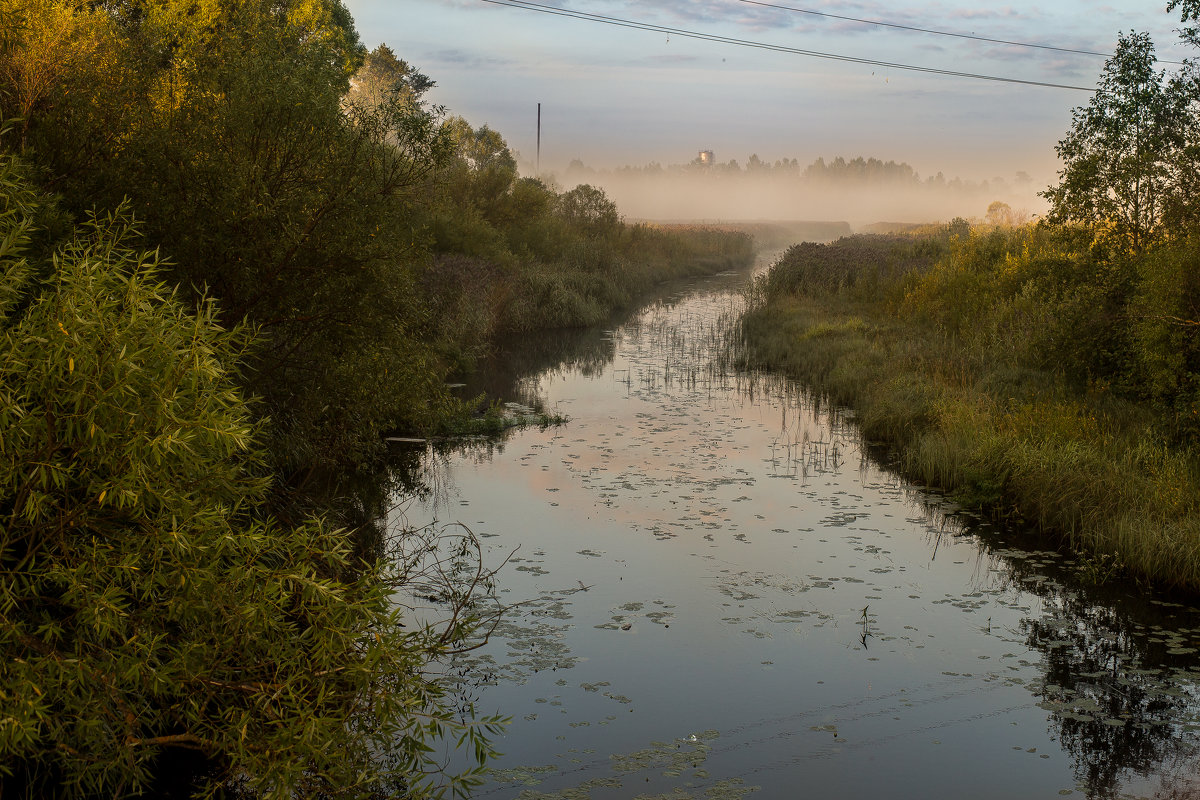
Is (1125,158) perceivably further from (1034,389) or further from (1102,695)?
(1102,695)

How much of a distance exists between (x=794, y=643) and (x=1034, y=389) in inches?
337

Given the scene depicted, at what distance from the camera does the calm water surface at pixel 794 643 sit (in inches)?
254

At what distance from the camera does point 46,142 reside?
Answer: 8.66 m

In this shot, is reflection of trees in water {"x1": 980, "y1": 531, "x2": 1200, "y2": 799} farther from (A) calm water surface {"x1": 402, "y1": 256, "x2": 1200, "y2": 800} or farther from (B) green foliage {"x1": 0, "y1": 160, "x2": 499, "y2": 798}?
(B) green foliage {"x1": 0, "y1": 160, "x2": 499, "y2": 798}

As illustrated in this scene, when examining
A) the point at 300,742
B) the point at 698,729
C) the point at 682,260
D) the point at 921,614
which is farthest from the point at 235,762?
the point at 682,260

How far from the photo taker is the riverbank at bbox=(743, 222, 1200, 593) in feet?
34.0

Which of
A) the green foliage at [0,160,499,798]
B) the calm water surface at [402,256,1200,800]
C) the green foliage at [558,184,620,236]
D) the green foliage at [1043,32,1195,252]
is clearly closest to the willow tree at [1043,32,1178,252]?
the green foliage at [1043,32,1195,252]

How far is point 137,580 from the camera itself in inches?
187

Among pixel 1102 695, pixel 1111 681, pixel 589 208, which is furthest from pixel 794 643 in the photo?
pixel 589 208

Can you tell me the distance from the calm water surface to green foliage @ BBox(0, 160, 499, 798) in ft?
5.76

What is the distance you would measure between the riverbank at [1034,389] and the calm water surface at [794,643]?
2.00 ft

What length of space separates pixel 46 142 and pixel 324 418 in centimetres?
395

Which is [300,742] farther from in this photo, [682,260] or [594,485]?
[682,260]

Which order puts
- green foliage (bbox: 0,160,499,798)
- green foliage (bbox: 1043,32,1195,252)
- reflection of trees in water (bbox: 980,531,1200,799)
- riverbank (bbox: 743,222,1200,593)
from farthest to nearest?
green foliage (bbox: 1043,32,1195,252)
riverbank (bbox: 743,222,1200,593)
reflection of trees in water (bbox: 980,531,1200,799)
green foliage (bbox: 0,160,499,798)
